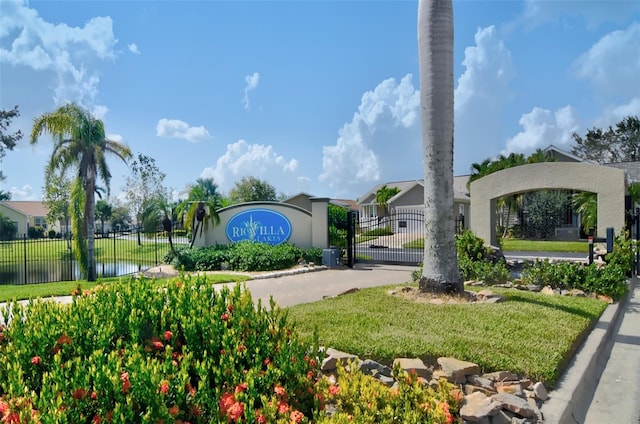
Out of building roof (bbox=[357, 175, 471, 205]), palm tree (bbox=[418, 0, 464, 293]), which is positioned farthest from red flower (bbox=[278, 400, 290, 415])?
building roof (bbox=[357, 175, 471, 205])

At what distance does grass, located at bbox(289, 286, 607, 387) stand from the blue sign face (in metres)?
9.14

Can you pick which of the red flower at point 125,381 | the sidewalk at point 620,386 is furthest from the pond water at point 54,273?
the sidewalk at point 620,386

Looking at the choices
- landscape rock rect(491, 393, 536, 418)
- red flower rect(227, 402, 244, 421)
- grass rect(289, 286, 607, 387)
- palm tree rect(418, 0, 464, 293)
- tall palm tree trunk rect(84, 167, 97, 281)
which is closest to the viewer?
red flower rect(227, 402, 244, 421)

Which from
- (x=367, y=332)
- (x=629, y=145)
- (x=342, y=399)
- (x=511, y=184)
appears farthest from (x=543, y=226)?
(x=342, y=399)

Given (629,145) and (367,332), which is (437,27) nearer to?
(367,332)

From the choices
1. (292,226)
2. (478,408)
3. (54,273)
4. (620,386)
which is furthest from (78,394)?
(54,273)

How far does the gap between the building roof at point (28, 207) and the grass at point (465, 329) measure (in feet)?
217

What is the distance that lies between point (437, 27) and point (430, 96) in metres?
1.12

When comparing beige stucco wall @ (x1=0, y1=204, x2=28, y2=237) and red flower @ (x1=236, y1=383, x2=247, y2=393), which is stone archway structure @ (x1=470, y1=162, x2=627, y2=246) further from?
beige stucco wall @ (x1=0, y1=204, x2=28, y2=237)

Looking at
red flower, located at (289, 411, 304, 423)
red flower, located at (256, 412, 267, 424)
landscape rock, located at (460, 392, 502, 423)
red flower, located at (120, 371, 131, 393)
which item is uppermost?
red flower, located at (120, 371, 131, 393)

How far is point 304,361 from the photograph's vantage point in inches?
117

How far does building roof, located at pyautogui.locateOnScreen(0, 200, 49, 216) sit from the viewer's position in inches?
2378

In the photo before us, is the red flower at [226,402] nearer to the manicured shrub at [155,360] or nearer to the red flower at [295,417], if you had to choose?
the manicured shrub at [155,360]

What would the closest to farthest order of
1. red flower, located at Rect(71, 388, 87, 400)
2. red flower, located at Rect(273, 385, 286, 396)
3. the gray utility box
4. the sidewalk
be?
red flower, located at Rect(71, 388, 87, 400)
red flower, located at Rect(273, 385, 286, 396)
the sidewalk
the gray utility box
